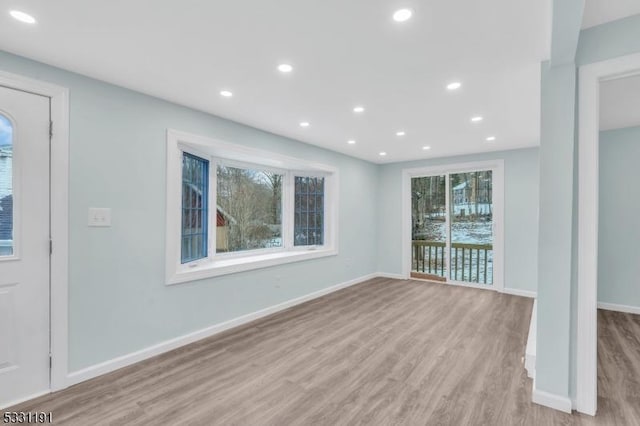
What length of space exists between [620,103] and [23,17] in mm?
5124

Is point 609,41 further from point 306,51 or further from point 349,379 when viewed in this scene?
point 349,379

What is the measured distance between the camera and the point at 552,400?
203 cm

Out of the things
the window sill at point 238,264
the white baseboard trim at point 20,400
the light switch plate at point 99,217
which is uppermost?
the light switch plate at point 99,217

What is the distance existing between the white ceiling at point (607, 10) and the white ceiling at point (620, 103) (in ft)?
2.12

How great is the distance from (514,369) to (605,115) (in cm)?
325

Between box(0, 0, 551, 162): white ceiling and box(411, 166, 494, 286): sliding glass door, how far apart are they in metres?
2.32

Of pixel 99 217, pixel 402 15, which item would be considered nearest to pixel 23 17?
pixel 99 217

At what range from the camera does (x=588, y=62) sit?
1.96m

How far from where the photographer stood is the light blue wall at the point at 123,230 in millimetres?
2340

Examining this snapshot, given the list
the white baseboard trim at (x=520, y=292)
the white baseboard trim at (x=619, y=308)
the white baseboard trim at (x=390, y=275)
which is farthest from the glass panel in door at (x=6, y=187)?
the white baseboard trim at (x=619, y=308)

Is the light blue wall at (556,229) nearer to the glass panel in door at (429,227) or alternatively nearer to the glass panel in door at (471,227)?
the glass panel in door at (471,227)

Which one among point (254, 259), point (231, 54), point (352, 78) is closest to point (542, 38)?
point (352, 78)

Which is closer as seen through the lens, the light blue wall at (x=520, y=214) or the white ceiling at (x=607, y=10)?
the white ceiling at (x=607, y=10)

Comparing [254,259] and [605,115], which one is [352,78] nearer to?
[254,259]
